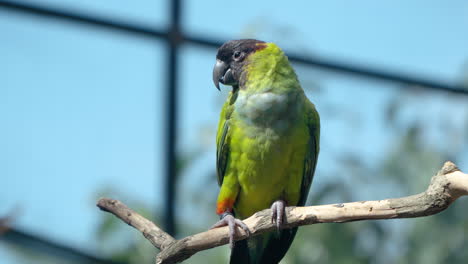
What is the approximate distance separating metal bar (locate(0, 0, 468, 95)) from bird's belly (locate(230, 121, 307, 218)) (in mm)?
3364

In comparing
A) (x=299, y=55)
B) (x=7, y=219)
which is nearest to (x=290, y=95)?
(x=7, y=219)

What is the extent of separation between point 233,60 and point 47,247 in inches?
148

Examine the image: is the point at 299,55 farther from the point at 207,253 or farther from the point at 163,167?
the point at 207,253

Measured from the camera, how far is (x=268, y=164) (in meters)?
3.53

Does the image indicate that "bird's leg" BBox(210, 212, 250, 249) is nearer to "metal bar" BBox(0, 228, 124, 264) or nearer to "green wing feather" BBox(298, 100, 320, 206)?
"green wing feather" BBox(298, 100, 320, 206)

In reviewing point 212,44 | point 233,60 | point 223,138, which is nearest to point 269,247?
point 223,138

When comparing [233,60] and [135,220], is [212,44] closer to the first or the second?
[233,60]

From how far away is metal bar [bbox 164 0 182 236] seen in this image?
6527 mm

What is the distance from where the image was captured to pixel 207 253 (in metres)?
7.00

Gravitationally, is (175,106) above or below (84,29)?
below

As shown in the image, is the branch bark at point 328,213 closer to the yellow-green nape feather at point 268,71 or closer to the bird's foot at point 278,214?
the bird's foot at point 278,214

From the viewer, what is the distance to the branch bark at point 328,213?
2.48 meters

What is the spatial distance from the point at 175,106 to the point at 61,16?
1609mm

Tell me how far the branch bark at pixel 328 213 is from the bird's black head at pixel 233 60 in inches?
43.1
